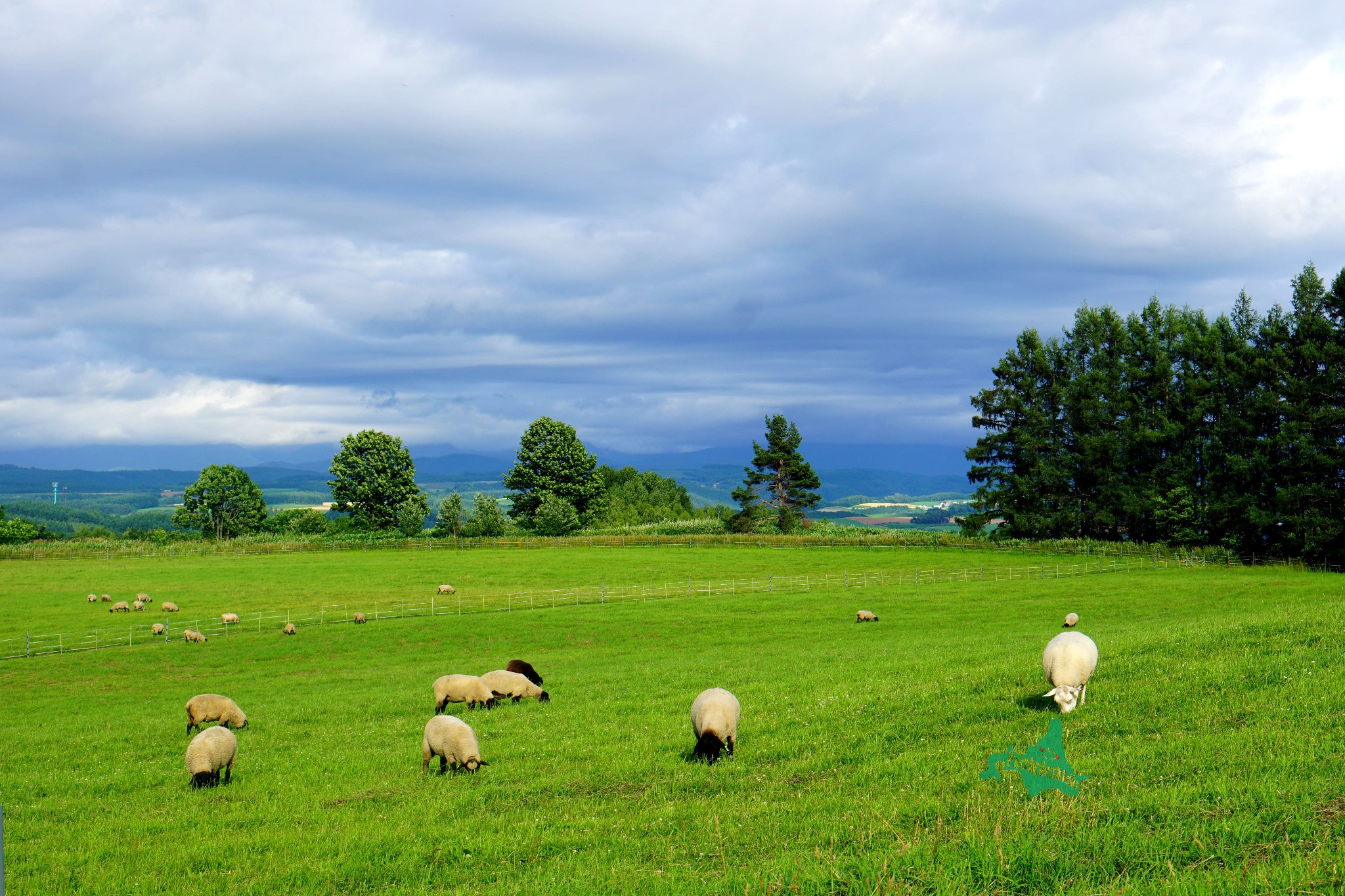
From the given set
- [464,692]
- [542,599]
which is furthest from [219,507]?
[464,692]

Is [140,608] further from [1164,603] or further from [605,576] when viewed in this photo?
[1164,603]

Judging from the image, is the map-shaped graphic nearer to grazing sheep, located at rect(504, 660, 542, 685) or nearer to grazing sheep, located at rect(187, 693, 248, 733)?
grazing sheep, located at rect(504, 660, 542, 685)

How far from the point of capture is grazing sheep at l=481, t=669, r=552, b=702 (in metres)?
24.2

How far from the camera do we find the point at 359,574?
257ft

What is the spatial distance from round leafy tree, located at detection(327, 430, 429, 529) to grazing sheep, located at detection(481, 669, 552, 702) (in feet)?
345

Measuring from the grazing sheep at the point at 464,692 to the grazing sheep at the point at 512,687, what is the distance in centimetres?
78

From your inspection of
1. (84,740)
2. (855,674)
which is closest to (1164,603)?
(855,674)

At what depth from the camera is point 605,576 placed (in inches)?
2904

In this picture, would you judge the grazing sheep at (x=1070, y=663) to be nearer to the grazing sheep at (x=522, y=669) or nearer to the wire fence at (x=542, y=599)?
the grazing sheep at (x=522, y=669)

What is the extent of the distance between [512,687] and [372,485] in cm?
11099

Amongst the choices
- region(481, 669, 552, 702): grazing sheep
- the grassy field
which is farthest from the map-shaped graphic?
region(481, 669, 552, 702): grazing sheep

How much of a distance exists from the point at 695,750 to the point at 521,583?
57.6 metres

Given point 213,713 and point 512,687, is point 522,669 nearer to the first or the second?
point 512,687

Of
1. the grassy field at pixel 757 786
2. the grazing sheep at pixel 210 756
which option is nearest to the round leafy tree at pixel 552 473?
the grassy field at pixel 757 786
